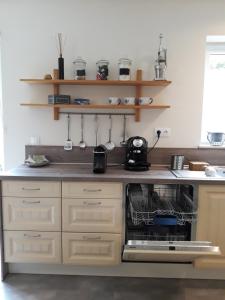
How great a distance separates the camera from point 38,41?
2449 mm

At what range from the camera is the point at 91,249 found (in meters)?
2.08

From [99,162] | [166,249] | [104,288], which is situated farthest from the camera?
[99,162]

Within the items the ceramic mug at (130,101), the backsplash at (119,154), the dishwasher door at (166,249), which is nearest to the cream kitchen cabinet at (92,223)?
the dishwasher door at (166,249)

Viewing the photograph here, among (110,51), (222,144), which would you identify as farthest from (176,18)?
(222,144)

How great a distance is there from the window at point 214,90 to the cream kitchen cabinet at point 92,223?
1.20 meters

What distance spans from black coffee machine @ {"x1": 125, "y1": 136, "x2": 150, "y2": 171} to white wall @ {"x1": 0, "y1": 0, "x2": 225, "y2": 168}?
0.25 meters

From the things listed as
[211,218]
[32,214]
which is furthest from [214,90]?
[32,214]

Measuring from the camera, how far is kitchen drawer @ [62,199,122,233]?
203 centimetres

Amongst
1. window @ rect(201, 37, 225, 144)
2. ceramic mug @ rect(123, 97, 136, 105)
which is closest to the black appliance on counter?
ceramic mug @ rect(123, 97, 136, 105)

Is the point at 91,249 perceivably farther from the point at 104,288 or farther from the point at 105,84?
the point at 105,84

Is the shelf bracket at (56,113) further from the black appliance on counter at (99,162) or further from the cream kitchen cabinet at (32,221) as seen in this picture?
the cream kitchen cabinet at (32,221)

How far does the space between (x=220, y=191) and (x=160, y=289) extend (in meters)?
0.87

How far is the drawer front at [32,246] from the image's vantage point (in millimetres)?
2070

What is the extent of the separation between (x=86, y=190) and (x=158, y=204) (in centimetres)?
61
